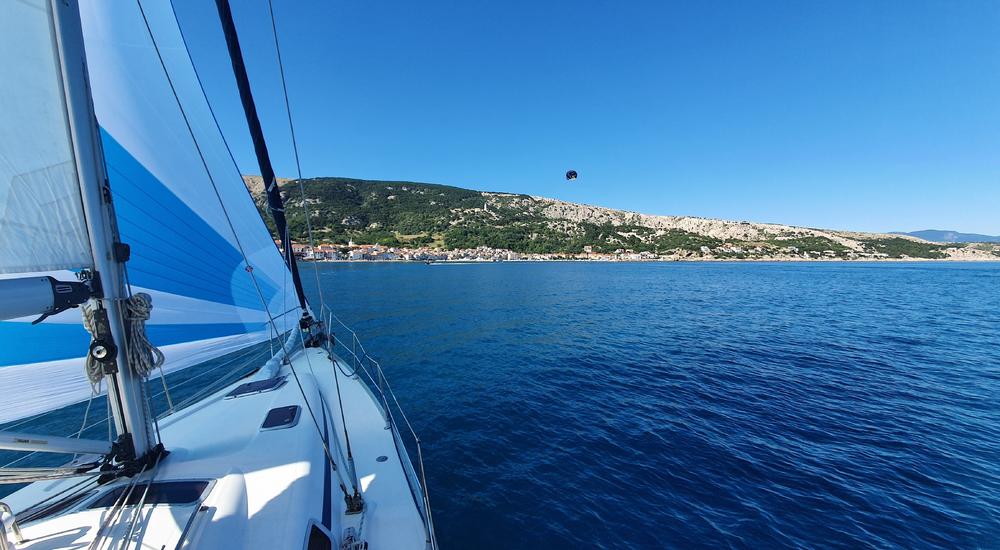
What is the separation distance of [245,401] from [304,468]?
2.67 metres

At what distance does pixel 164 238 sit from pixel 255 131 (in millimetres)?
5027

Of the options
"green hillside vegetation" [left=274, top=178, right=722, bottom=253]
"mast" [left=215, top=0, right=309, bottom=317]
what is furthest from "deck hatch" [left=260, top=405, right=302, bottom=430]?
"green hillside vegetation" [left=274, top=178, right=722, bottom=253]

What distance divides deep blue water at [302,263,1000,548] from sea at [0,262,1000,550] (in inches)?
1.7

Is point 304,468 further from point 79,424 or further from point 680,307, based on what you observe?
point 680,307

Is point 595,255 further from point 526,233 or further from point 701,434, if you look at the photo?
point 701,434

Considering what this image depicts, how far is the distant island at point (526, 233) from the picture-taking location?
120m

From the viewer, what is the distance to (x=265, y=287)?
25.9 ft

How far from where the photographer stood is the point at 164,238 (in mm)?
4887

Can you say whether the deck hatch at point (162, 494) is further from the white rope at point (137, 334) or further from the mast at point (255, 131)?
the mast at point (255, 131)

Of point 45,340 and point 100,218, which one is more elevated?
point 100,218

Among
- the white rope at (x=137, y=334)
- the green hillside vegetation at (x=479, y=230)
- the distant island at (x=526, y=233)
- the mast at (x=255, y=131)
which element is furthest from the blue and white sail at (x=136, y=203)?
the green hillside vegetation at (x=479, y=230)

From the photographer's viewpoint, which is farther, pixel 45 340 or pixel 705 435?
pixel 705 435

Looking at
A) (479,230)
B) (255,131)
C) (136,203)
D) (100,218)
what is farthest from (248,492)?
(479,230)

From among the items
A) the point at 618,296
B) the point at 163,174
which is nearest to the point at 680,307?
the point at 618,296
